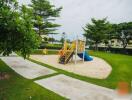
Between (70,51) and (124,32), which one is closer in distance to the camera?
(70,51)

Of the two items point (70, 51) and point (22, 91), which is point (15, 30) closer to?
point (22, 91)

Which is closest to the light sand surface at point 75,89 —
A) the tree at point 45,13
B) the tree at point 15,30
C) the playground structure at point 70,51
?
the tree at point 15,30

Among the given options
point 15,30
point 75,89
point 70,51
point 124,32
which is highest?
point 124,32

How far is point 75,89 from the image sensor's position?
13.3 meters

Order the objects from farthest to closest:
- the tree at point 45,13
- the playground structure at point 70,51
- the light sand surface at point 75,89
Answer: the tree at point 45,13 < the playground structure at point 70,51 < the light sand surface at point 75,89

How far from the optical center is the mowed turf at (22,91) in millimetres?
11594

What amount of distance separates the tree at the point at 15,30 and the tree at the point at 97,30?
38.9 meters

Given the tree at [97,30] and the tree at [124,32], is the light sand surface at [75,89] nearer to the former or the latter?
the tree at [97,30]

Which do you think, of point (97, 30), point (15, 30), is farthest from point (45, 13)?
point (15, 30)

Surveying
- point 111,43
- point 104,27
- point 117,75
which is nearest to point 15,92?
point 117,75

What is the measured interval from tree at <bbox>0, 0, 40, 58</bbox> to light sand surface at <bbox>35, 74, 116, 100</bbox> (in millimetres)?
2490

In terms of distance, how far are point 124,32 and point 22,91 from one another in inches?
1913

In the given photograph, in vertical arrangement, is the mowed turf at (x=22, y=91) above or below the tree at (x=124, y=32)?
below

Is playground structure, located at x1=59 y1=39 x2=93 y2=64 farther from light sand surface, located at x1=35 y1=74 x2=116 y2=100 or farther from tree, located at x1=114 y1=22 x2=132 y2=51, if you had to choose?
tree, located at x1=114 y1=22 x2=132 y2=51
